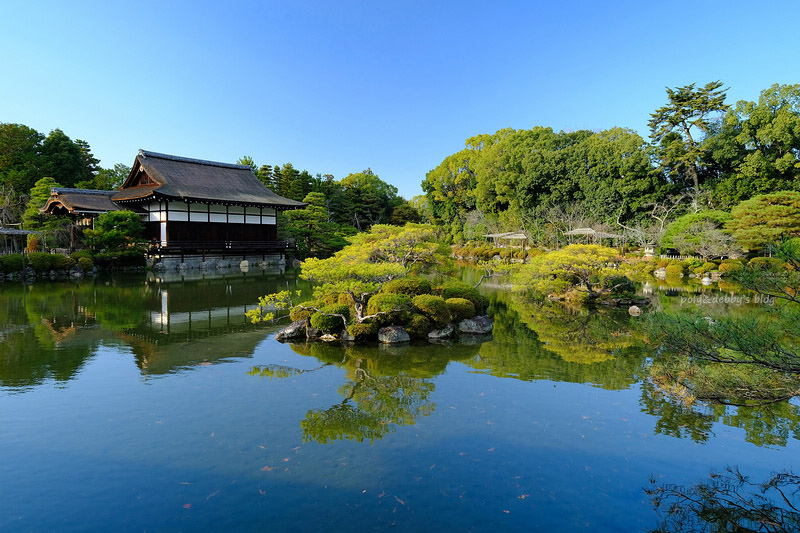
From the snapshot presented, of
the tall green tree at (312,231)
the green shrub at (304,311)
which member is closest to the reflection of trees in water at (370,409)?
the green shrub at (304,311)

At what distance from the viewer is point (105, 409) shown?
637cm

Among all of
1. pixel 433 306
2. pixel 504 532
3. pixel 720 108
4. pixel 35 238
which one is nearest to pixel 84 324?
pixel 433 306

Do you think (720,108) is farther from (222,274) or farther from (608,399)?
(222,274)

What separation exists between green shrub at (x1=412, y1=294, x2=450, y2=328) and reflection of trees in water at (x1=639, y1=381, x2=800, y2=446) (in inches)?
195

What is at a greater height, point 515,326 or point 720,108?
point 720,108

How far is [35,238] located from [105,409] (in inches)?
957


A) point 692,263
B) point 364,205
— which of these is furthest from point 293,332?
point 364,205

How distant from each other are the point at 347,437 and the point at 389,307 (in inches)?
203

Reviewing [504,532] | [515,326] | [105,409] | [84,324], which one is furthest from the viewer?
[515,326]

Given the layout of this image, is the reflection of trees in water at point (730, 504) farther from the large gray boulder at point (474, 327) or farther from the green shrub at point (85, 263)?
the green shrub at point (85, 263)

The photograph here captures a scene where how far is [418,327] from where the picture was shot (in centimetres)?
1078

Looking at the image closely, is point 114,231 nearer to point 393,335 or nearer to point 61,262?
point 61,262

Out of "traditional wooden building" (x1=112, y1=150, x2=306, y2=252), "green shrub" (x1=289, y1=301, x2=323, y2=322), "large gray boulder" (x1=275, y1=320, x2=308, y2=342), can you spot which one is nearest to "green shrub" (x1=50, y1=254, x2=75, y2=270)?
"traditional wooden building" (x1=112, y1=150, x2=306, y2=252)

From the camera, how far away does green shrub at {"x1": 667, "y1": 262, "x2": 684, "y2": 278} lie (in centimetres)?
2486
